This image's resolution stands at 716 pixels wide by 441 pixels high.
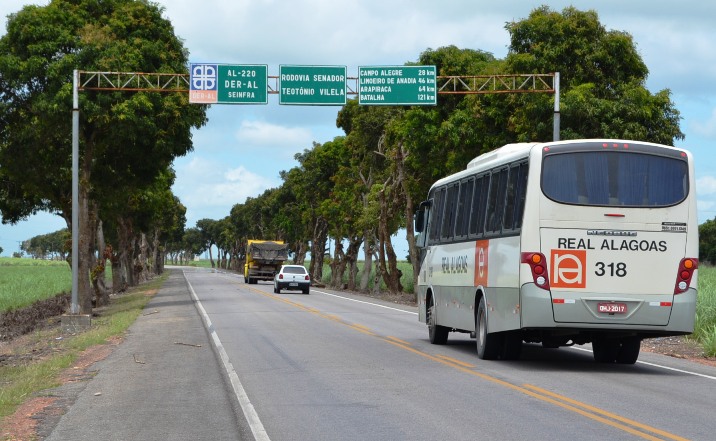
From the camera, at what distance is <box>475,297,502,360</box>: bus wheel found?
59.3ft

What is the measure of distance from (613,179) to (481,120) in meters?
20.9

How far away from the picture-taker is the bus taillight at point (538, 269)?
15.9m

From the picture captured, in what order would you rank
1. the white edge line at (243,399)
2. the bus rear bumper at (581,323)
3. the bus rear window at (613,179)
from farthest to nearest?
the bus rear window at (613,179) → the bus rear bumper at (581,323) → the white edge line at (243,399)

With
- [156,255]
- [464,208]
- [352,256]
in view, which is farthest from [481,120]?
[156,255]

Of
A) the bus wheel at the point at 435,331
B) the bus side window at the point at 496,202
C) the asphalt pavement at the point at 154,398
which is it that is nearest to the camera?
the asphalt pavement at the point at 154,398

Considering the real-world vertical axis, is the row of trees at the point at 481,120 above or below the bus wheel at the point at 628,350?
above

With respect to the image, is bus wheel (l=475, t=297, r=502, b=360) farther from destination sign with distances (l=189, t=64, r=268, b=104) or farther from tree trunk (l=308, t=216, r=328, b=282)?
tree trunk (l=308, t=216, r=328, b=282)

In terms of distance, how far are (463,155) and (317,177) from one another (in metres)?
34.7

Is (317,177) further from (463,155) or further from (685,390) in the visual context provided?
(685,390)

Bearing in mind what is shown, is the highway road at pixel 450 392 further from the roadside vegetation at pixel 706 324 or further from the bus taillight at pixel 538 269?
the bus taillight at pixel 538 269

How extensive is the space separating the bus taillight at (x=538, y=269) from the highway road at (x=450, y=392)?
136 centimetres

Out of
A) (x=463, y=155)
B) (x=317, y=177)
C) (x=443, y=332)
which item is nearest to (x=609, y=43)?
(x=463, y=155)

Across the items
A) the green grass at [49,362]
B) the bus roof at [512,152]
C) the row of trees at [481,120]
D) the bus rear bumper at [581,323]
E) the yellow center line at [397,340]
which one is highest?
the row of trees at [481,120]

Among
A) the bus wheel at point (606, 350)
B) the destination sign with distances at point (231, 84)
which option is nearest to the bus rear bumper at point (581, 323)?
the bus wheel at point (606, 350)
